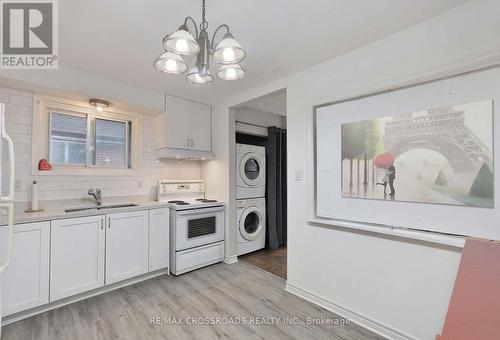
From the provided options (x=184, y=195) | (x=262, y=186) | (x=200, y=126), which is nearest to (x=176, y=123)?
(x=200, y=126)

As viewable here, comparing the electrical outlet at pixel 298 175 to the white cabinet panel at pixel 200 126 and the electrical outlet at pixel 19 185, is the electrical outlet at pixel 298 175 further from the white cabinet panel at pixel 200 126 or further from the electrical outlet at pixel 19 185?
the electrical outlet at pixel 19 185

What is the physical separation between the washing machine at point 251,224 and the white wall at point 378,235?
3.83 ft

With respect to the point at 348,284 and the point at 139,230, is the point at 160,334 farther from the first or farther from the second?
the point at 348,284

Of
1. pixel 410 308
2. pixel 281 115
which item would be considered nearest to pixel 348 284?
pixel 410 308

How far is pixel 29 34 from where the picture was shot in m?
1.84

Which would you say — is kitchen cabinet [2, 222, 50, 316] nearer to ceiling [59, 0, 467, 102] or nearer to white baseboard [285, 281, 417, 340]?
ceiling [59, 0, 467, 102]

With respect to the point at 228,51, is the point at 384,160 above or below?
below

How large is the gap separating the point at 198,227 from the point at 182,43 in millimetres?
2399

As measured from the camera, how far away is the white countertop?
202 centimetres

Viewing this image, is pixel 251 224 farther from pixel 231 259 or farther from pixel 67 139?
pixel 67 139

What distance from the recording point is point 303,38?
1904mm

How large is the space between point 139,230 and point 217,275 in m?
1.11

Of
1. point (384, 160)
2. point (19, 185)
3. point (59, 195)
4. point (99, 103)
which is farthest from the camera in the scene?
point (99, 103)

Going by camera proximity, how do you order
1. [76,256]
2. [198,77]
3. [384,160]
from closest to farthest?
1. [198,77]
2. [384,160]
3. [76,256]
